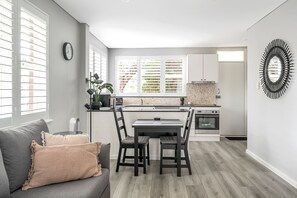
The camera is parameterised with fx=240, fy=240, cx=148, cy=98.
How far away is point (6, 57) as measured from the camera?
2.50 m

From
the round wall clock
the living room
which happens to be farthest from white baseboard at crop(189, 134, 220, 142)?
the round wall clock

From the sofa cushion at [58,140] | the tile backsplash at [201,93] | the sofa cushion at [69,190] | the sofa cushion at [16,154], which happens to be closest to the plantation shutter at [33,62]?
the sofa cushion at [58,140]

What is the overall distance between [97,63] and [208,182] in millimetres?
3982

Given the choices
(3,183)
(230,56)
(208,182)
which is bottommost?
(208,182)

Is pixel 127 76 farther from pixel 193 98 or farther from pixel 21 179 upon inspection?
pixel 21 179

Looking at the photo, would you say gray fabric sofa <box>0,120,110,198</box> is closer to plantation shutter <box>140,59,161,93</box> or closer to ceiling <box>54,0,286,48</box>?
ceiling <box>54,0,286,48</box>

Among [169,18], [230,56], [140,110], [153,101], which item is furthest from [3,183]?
[230,56]

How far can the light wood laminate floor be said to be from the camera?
9.89 ft

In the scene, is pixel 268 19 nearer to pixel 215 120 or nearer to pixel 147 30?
pixel 147 30

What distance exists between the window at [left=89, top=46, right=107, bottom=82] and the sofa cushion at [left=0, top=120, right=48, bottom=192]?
3.54 meters

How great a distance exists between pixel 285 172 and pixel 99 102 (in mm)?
3390

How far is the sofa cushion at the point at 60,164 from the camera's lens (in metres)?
1.96

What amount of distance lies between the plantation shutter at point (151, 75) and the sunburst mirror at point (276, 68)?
3.36m

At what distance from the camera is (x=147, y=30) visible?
5.14m
